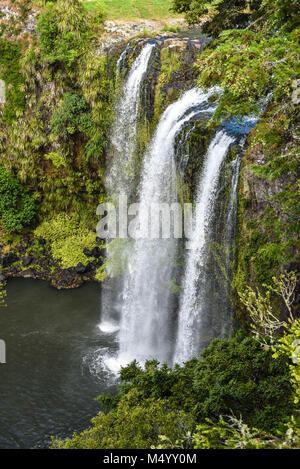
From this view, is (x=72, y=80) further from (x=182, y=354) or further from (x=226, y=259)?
(x=182, y=354)

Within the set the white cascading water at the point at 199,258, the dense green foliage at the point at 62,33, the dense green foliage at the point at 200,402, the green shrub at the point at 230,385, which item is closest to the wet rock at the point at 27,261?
the white cascading water at the point at 199,258

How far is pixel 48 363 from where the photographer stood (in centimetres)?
1614

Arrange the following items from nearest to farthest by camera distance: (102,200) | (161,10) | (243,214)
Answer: (243,214) → (102,200) → (161,10)

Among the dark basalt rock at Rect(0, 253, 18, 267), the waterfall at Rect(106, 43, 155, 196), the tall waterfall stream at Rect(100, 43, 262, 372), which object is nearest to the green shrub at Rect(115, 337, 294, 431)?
the tall waterfall stream at Rect(100, 43, 262, 372)

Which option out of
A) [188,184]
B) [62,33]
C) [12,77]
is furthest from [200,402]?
[12,77]

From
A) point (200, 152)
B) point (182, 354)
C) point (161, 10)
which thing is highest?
point (161, 10)

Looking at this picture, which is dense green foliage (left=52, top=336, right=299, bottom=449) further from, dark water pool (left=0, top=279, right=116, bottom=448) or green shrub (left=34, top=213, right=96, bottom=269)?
green shrub (left=34, top=213, right=96, bottom=269)

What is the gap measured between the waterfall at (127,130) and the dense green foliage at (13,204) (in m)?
4.99

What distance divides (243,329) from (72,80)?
15049 millimetres

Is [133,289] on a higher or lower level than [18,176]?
lower

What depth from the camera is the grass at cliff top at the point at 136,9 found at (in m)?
23.8

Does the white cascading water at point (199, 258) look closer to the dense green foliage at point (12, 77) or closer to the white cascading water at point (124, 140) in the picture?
the white cascading water at point (124, 140)

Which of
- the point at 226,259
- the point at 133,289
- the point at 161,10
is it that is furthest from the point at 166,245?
the point at 161,10
